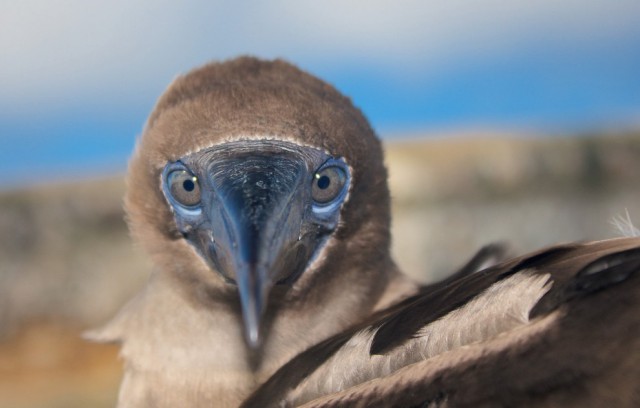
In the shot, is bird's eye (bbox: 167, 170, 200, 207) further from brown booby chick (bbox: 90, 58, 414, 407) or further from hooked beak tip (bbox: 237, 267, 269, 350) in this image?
hooked beak tip (bbox: 237, 267, 269, 350)

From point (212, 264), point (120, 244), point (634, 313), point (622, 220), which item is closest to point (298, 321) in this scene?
point (212, 264)

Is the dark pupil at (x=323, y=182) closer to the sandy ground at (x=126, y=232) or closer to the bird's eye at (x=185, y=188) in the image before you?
the bird's eye at (x=185, y=188)

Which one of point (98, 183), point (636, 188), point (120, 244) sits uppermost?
point (98, 183)

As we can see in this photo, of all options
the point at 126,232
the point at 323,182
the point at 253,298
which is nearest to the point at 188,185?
the point at 323,182

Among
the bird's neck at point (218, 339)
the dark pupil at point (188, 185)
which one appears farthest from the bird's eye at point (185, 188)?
the bird's neck at point (218, 339)

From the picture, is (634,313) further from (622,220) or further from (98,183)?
(98,183)

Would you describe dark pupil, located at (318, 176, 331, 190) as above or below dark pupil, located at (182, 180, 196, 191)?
below

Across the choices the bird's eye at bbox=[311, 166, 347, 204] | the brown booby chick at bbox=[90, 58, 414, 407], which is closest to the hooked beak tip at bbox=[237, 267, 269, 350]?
the brown booby chick at bbox=[90, 58, 414, 407]

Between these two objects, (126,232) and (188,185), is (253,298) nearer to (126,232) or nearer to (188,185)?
(188,185)
